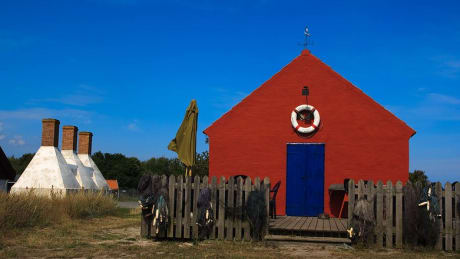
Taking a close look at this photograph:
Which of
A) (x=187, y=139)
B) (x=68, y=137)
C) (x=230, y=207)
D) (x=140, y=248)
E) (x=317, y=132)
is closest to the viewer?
(x=140, y=248)

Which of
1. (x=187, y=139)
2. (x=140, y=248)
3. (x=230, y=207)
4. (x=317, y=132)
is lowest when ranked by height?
(x=140, y=248)

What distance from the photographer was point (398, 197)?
923 cm

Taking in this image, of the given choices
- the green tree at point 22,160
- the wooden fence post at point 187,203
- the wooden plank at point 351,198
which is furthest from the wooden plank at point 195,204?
the green tree at point 22,160

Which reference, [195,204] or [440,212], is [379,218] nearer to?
[440,212]

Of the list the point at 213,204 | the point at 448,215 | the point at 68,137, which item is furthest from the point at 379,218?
the point at 68,137

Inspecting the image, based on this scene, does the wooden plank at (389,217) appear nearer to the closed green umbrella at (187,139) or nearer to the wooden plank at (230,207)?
the wooden plank at (230,207)

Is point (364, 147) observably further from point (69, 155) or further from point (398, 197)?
point (69, 155)

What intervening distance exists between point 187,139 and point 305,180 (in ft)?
13.7

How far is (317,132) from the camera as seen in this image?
45.0 feet

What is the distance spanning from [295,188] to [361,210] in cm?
463

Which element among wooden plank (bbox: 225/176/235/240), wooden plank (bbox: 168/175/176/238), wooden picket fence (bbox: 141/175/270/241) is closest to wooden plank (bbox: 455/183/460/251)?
wooden picket fence (bbox: 141/175/270/241)

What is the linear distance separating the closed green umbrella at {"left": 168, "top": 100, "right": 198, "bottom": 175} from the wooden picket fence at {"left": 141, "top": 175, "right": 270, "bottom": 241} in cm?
162

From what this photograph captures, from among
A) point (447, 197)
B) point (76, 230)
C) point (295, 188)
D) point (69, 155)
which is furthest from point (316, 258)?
point (69, 155)

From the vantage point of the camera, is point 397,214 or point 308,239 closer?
point 397,214
